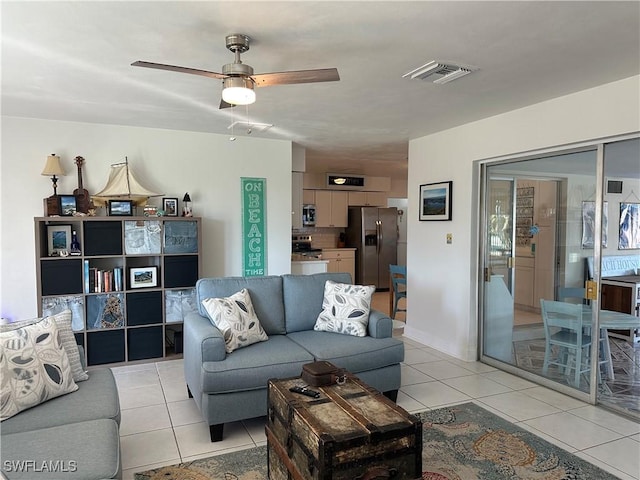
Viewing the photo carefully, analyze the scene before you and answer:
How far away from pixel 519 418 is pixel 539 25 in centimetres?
264

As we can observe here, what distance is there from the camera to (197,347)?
3023 millimetres

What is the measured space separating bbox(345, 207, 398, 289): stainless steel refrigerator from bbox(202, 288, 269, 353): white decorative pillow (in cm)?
547

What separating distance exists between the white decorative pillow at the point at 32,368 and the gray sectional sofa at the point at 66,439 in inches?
1.8

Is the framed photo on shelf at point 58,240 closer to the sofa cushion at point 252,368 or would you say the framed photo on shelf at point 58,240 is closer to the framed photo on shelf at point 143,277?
the framed photo on shelf at point 143,277

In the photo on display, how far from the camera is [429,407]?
3.43 m

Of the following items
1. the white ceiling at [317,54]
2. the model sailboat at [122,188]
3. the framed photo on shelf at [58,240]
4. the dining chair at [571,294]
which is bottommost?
the dining chair at [571,294]

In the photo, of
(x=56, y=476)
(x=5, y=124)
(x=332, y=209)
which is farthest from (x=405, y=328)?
(x=5, y=124)

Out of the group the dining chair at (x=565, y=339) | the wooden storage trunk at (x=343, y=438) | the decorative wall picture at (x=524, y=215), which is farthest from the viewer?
the decorative wall picture at (x=524, y=215)

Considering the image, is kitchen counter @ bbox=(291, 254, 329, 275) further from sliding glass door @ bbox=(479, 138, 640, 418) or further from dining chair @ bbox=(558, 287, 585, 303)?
dining chair @ bbox=(558, 287, 585, 303)

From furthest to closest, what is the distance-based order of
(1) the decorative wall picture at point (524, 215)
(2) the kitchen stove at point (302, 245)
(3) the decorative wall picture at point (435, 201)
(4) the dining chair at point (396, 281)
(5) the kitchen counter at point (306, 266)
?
1. (2) the kitchen stove at point (302, 245)
2. (4) the dining chair at point (396, 281)
3. (5) the kitchen counter at point (306, 266)
4. (3) the decorative wall picture at point (435, 201)
5. (1) the decorative wall picture at point (524, 215)

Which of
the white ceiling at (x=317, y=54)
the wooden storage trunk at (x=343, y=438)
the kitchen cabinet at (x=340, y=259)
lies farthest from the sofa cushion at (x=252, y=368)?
the kitchen cabinet at (x=340, y=259)

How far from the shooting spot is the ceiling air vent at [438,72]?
2826mm

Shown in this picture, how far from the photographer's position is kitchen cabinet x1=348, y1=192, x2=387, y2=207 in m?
9.00

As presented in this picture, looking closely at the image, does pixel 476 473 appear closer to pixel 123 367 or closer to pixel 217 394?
pixel 217 394
